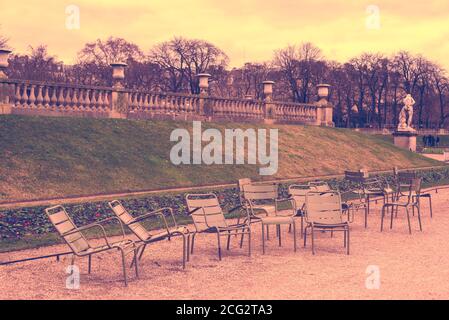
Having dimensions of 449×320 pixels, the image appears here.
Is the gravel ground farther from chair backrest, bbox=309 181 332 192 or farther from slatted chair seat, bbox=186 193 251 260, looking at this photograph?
chair backrest, bbox=309 181 332 192

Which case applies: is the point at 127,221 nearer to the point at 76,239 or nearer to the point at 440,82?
the point at 76,239

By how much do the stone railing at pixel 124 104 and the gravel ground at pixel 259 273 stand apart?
403 inches

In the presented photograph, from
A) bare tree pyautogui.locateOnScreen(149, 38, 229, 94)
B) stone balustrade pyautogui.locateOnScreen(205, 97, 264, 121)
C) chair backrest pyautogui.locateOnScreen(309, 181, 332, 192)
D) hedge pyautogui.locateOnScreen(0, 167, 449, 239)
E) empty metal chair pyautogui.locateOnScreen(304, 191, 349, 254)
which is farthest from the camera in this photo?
bare tree pyautogui.locateOnScreen(149, 38, 229, 94)

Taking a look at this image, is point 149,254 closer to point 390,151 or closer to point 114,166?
point 114,166

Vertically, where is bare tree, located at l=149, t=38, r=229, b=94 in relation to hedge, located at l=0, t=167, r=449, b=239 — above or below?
above

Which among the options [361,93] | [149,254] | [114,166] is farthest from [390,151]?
[361,93]

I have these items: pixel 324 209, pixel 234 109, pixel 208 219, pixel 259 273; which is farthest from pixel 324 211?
pixel 234 109

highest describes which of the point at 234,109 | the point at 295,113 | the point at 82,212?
the point at 234,109

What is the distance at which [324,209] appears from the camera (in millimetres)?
9258

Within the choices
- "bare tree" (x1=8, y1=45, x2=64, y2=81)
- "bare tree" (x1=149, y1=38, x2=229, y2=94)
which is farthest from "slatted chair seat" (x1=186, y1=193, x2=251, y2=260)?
"bare tree" (x1=149, y1=38, x2=229, y2=94)

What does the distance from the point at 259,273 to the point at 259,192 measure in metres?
3.94

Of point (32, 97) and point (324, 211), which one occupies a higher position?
point (32, 97)

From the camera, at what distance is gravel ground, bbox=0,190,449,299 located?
6.50m

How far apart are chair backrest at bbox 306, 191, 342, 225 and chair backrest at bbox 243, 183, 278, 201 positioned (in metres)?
2.13
